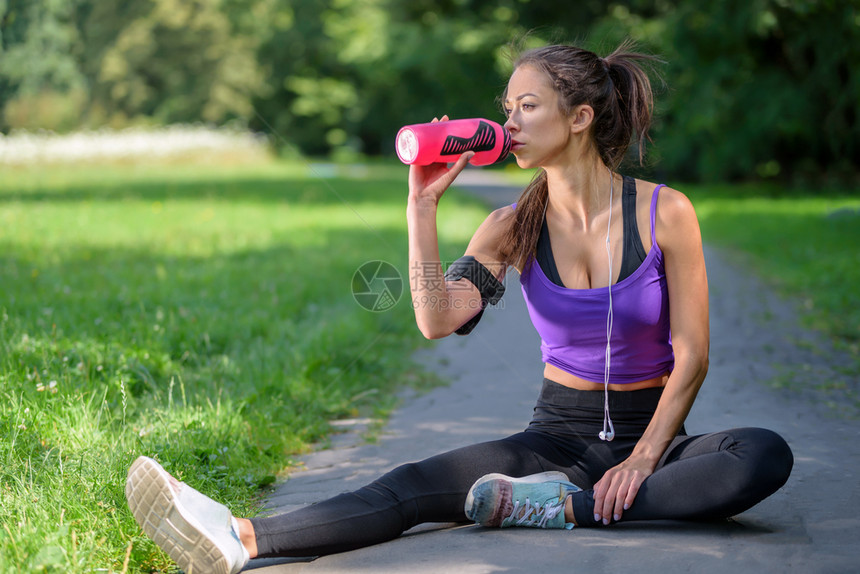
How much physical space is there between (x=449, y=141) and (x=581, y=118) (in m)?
0.53

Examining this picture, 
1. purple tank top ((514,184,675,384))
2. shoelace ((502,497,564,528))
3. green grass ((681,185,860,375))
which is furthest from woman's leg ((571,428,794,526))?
green grass ((681,185,860,375))

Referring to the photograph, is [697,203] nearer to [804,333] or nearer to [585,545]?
[804,333]

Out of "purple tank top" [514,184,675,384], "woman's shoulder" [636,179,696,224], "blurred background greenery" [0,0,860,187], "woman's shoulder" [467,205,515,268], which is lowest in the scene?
"purple tank top" [514,184,675,384]

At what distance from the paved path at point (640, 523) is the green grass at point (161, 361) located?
322mm

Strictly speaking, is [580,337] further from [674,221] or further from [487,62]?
[487,62]

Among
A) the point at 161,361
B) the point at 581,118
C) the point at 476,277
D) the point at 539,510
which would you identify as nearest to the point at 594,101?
the point at 581,118

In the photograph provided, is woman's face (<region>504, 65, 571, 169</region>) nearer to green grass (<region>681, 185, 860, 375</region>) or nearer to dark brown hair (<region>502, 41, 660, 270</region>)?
dark brown hair (<region>502, 41, 660, 270</region>)

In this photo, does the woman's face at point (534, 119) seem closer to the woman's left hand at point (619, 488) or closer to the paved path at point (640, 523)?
the woman's left hand at point (619, 488)

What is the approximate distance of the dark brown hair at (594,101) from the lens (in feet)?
9.59

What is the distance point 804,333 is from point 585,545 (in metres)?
4.39

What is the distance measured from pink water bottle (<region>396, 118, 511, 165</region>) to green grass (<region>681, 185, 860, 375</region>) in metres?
3.49

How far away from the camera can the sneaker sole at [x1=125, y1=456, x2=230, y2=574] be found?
2.39m

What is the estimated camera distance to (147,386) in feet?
14.3

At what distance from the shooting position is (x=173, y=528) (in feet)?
7.87
